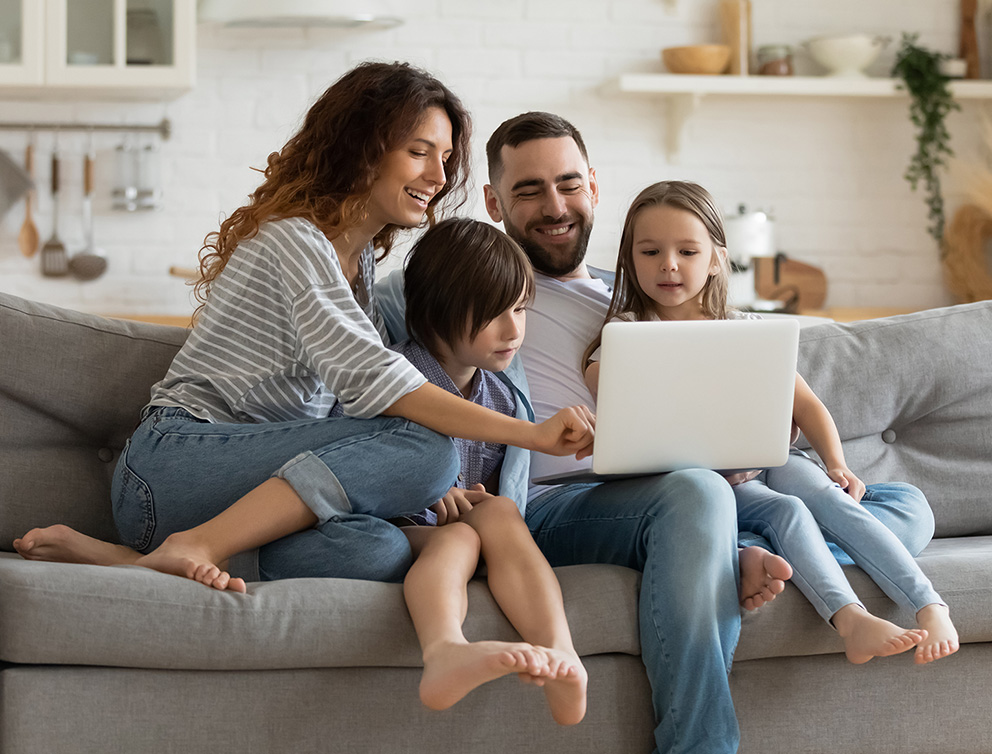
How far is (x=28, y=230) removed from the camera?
336 centimetres

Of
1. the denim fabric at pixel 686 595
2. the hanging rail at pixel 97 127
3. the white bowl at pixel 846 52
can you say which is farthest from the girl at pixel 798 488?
the hanging rail at pixel 97 127

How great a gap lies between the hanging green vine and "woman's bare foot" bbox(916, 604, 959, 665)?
8.42 ft

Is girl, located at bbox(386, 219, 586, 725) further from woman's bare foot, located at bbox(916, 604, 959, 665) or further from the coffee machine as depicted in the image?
the coffee machine

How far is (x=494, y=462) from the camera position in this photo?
173 cm

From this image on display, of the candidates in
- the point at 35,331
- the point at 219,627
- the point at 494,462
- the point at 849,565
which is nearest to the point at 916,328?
the point at 849,565

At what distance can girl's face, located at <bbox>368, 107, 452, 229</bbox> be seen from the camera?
1.63 m

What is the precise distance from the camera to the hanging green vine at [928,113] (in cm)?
356

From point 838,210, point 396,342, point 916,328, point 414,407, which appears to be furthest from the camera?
point 838,210

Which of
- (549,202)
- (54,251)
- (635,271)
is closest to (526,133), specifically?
(549,202)

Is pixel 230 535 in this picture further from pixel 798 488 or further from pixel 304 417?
pixel 798 488

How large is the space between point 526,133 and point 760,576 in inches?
41.6

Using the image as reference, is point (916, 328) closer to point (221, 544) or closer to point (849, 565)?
point (849, 565)

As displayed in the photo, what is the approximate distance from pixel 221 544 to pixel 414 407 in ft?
0.99

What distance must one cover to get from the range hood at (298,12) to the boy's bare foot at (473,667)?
2.29 metres
